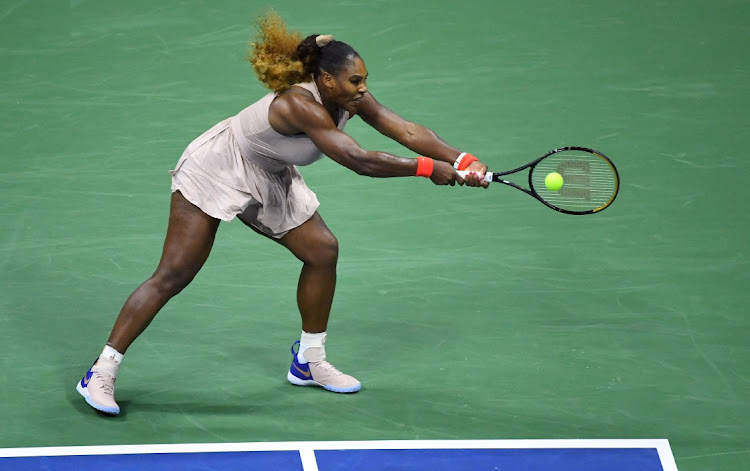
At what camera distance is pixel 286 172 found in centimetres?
631

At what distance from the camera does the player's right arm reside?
570 cm

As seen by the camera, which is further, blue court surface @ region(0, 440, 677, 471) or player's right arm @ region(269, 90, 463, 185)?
player's right arm @ region(269, 90, 463, 185)

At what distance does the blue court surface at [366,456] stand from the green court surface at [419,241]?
10 cm

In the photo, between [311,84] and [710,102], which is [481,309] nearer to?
[311,84]

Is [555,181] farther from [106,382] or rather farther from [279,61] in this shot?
[106,382]

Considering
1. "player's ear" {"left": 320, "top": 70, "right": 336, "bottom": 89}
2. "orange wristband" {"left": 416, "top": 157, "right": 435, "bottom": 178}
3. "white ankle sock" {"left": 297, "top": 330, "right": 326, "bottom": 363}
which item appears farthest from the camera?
"white ankle sock" {"left": 297, "top": 330, "right": 326, "bottom": 363}

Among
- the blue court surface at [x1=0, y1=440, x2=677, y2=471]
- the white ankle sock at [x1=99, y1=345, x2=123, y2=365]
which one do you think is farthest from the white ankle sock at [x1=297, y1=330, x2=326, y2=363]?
the white ankle sock at [x1=99, y1=345, x2=123, y2=365]

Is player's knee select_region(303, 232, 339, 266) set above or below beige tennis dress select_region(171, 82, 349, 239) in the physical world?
below

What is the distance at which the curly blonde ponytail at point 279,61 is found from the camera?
19.4 ft

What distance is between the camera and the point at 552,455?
5645 mm

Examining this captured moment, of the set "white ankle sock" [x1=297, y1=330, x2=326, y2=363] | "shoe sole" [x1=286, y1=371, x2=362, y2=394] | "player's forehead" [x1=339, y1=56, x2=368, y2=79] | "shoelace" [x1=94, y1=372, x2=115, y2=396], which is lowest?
"shoe sole" [x1=286, y1=371, x2=362, y2=394]

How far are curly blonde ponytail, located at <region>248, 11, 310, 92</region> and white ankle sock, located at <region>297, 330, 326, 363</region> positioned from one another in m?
1.28

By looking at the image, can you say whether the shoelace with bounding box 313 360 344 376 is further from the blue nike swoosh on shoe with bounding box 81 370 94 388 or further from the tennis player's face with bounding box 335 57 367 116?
the tennis player's face with bounding box 335 57 367 116

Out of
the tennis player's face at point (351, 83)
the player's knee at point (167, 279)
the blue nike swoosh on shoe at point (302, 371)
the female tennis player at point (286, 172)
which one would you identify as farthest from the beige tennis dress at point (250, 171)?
the blue nike swoosh on shoe at point (302, 371)
